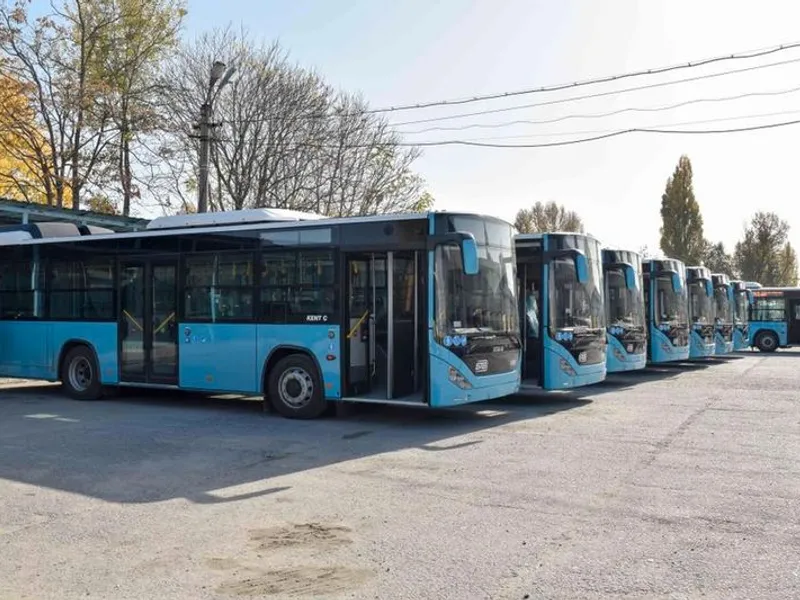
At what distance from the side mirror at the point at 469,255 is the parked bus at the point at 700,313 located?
1471 centimetres

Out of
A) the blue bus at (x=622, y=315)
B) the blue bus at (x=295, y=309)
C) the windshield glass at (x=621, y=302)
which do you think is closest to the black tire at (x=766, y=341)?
the blue bus at (x=622, y=315)

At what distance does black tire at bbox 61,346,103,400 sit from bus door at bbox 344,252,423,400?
593 cm

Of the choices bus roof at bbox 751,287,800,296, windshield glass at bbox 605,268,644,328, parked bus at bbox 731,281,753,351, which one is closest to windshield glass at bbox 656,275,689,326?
windshield glass at bbox 605,268,644,328

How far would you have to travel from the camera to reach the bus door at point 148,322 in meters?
13.5

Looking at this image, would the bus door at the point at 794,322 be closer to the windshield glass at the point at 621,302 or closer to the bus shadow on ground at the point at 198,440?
the windshield glass at the point at 621,302

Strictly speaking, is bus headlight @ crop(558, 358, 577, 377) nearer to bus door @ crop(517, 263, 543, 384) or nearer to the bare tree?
bus door @ crop(517, 263, 543, 384)

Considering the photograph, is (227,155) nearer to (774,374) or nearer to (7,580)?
(774,374)

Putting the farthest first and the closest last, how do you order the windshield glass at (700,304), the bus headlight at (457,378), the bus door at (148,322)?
the windshield glass at (700,304)
the bus door at (148,322)
the bus headlight at (457,378)

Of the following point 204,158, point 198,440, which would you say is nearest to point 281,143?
point 204,158

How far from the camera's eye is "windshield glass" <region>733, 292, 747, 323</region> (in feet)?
98.9

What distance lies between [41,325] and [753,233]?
58156 mm

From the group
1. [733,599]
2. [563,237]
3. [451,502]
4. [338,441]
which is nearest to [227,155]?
[563,237]

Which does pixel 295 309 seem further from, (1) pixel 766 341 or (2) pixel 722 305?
(1) pixel 766 341

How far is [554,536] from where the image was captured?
19.6 feet
